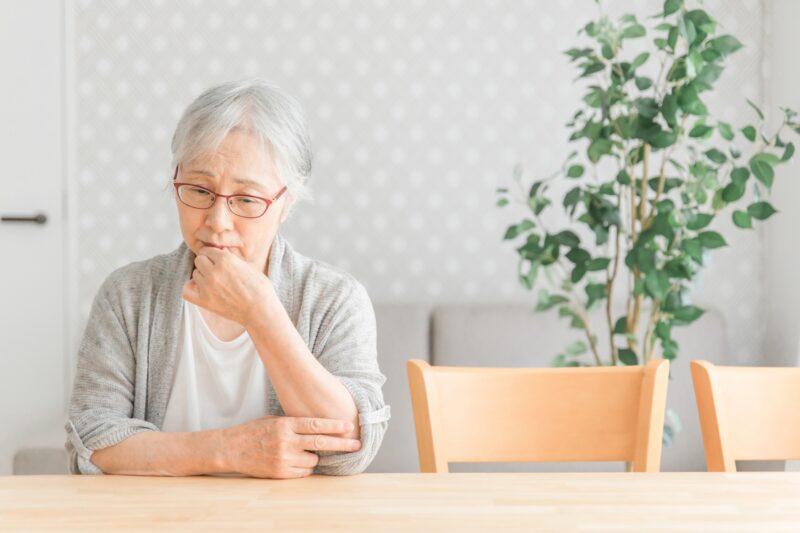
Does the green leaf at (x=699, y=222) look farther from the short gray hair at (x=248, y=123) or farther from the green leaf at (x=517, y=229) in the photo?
the short gray hair at (x=248, y=123)

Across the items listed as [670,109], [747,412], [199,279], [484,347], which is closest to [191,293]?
[199,279]

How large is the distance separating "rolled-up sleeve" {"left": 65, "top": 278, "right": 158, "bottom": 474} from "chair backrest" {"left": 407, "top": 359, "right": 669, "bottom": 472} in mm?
450


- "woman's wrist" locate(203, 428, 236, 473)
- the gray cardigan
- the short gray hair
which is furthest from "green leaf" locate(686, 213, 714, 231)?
"woman's wrist" locate(203, 428, 236, 473)

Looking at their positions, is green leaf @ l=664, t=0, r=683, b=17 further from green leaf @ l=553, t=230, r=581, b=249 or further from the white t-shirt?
the white t-shirt

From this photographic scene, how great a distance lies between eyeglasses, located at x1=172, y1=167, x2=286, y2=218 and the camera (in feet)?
4.53

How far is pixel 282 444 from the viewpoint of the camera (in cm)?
125

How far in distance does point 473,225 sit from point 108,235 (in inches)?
47.8

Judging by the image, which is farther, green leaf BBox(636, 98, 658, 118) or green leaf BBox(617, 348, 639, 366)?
green leaf BBox(617, 348, 639, 366)

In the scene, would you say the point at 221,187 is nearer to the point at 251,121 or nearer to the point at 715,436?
the point at 251,121

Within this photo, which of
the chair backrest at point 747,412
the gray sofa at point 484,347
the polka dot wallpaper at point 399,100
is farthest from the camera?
the polka dot wallpaper at point 399,100

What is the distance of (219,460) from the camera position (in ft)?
4.12

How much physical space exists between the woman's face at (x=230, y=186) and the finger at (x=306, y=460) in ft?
1.13

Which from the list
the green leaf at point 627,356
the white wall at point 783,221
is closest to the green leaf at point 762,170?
the green leaf at point 627,356

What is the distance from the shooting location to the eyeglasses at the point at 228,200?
1380mm
